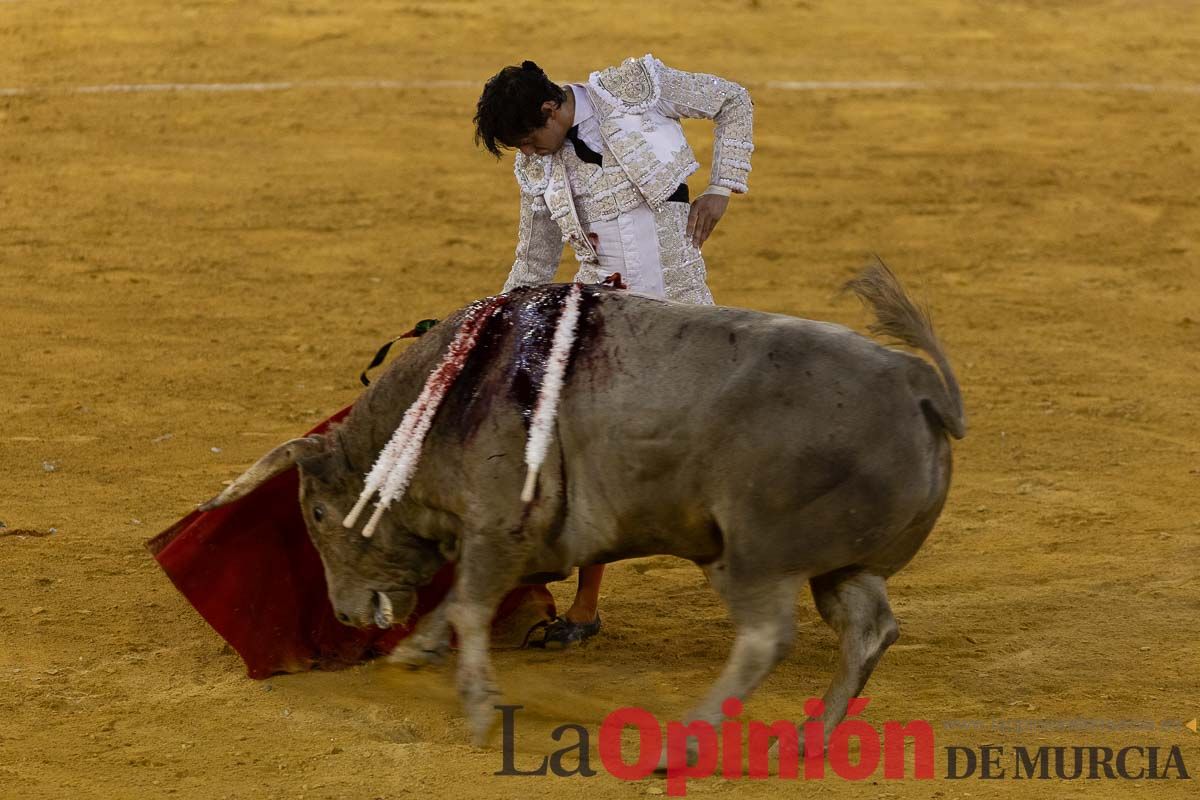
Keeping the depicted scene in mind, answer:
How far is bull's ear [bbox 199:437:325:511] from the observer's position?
189 inches

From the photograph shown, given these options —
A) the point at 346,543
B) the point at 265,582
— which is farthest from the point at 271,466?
the point at 265,582

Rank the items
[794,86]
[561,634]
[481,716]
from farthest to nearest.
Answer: [794,86]
[561,634]
[481,716]

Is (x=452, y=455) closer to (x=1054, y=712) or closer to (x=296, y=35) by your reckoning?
(x=1054, y=712)

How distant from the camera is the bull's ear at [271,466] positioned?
4.81 meters

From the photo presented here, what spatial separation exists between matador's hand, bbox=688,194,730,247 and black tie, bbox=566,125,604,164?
14.8 inches

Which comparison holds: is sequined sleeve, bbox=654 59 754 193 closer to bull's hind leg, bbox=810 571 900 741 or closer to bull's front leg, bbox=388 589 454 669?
bull's hind leg, bbox=810 571 900 741

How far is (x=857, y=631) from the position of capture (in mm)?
4590

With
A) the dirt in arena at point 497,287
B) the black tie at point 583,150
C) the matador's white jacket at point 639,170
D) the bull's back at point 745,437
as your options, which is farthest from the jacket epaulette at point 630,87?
the dirt in arena at point 497,287

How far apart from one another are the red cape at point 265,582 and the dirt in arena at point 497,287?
0.37 feet

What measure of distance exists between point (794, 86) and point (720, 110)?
8429mm

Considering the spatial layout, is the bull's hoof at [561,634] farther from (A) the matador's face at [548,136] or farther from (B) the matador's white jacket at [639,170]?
(A) the matador's face at [548,136]

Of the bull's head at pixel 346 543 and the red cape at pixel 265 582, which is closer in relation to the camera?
the bull's head at pixel 346 543

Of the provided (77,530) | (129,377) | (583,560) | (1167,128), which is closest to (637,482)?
(583,560)

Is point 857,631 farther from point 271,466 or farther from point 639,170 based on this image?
point 271,466
